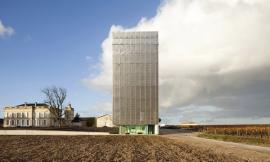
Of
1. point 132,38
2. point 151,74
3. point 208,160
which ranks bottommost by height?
point 208,160

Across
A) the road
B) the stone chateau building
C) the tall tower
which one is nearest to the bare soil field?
the road

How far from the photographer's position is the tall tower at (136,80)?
82812mm

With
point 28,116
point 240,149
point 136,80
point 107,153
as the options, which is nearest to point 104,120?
point 28,116

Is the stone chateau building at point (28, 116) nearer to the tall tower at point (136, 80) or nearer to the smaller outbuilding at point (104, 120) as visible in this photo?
the smaller outbuilding at point (104, 120)

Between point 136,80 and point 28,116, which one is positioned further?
point 28,116

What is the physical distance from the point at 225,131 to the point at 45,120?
267 feet

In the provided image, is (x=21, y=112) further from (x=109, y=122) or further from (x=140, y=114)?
(x=140, y=114)

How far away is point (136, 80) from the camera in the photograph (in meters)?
83.2

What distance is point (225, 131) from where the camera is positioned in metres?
79.1

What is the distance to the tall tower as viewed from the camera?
8281 centimetres

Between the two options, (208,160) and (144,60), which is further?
(144,60)

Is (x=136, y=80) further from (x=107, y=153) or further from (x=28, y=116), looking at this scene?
(x=28, y=116)

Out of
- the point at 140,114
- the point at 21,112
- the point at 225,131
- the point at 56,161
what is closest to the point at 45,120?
the point at 21,112

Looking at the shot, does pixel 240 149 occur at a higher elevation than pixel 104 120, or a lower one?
lower
